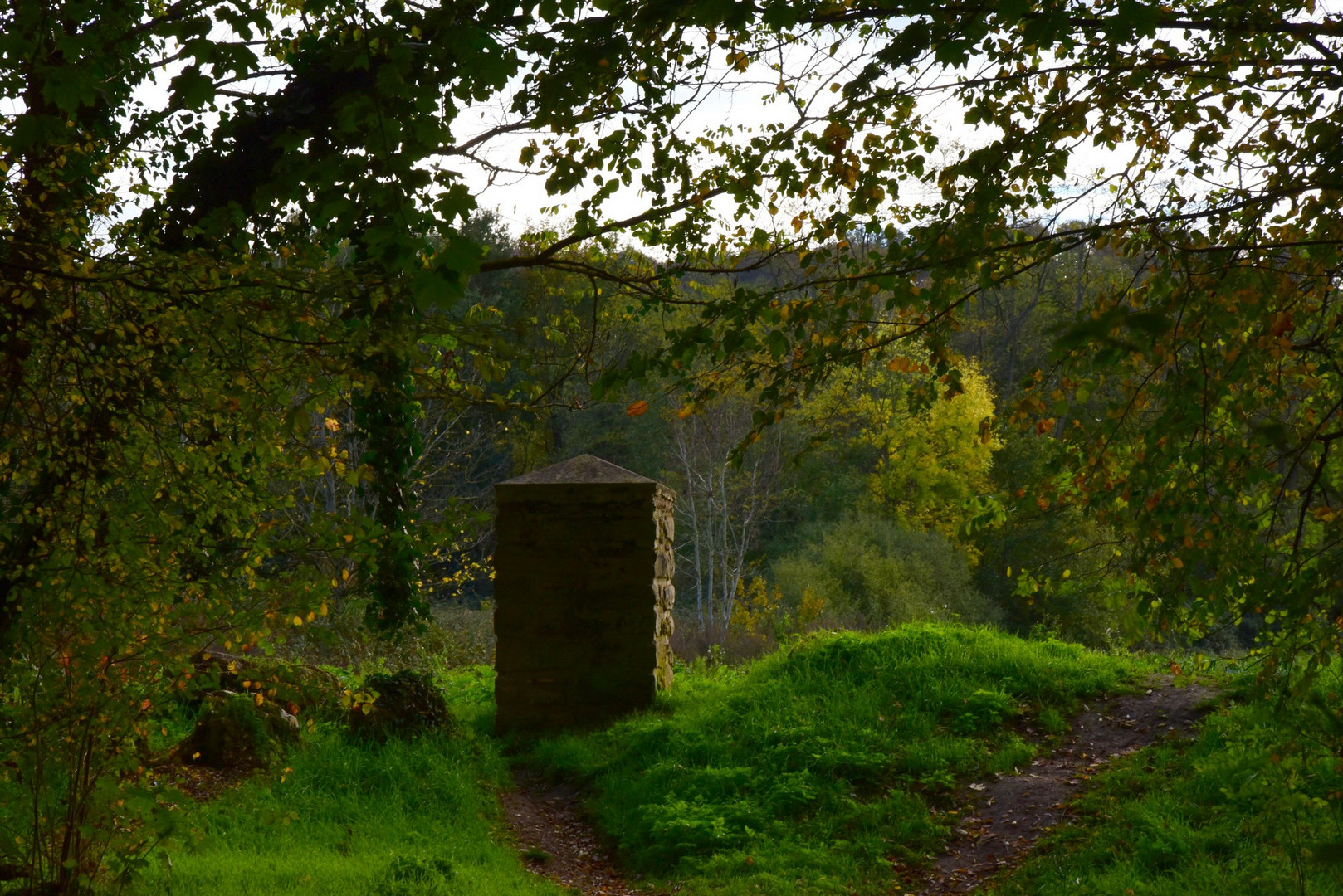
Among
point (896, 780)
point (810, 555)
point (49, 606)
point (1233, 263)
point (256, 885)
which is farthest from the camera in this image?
point (810, 555)

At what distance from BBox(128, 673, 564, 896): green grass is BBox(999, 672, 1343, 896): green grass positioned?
8.68 ft

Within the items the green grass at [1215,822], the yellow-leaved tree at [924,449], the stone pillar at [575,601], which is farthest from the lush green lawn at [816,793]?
the yellow-leaved tree at [924,449]

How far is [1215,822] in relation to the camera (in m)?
5.13

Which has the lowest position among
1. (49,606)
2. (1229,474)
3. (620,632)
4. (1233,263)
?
(620,632)

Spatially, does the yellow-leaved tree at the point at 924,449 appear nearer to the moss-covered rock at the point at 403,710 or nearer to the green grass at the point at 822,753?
the green grass at the point at 822,753

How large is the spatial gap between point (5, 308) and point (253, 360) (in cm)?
84

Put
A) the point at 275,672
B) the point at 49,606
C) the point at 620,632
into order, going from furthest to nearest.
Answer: the point at 620,632
the point at 275,672
the point at 49,606

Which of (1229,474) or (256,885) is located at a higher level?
(1229,474)

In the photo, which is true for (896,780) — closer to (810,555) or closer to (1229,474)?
(1229,474)

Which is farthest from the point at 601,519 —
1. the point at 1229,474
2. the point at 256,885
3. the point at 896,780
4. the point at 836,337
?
the point at 1229,474

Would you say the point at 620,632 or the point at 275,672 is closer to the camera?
the point at 275,672

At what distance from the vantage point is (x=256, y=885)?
14.6 feet

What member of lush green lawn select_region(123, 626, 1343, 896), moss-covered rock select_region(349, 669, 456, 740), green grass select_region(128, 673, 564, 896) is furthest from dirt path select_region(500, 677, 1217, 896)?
moss-covered rock select_region(349, 669, 456, 740)

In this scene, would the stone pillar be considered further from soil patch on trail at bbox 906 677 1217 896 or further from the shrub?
the shrub
